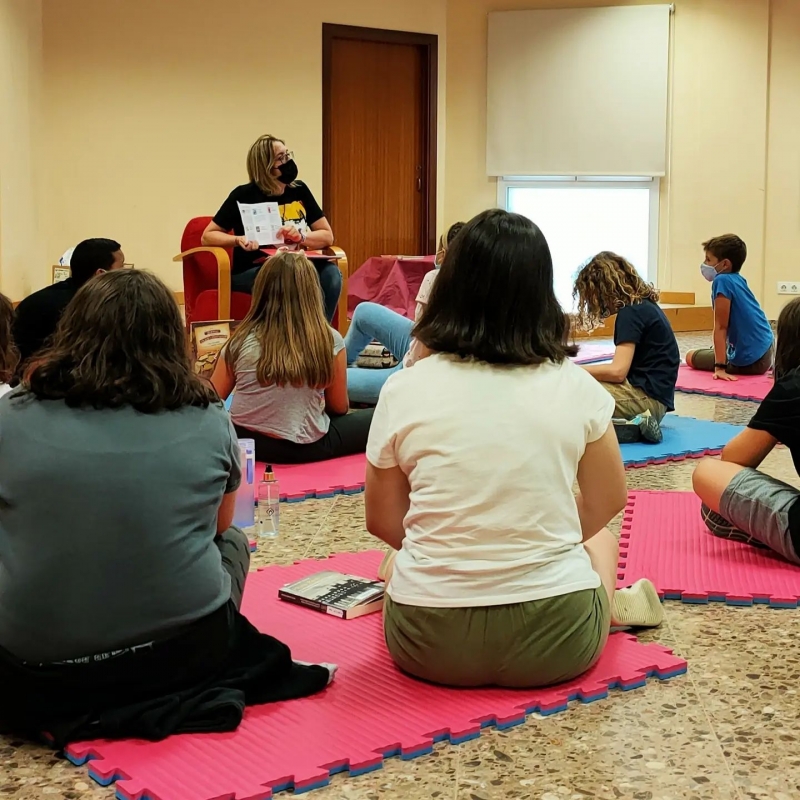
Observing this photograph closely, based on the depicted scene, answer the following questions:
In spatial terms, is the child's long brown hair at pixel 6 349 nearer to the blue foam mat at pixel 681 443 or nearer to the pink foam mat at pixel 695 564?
the pink foam mat at pixel 695 564

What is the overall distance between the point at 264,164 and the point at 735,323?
8.97ft

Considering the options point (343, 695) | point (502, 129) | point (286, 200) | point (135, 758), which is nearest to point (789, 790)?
point (343, 695)

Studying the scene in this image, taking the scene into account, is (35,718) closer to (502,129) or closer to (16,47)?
(16,47)

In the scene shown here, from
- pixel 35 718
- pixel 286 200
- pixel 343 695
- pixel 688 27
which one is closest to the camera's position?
pixel 35 718

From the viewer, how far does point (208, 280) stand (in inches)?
236

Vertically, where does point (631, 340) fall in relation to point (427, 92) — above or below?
below

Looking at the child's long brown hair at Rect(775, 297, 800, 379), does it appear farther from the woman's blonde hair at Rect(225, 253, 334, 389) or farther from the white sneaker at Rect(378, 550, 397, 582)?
the woman's blonde hair at Rect(225, 253, 334, 389)

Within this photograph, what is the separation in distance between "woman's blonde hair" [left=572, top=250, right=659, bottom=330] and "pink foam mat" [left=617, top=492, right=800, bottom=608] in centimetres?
122

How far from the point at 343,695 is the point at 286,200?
4.42 meters

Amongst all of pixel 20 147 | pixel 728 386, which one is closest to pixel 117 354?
pixel 728 386

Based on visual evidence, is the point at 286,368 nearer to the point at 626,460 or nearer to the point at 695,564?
the point at 626,460

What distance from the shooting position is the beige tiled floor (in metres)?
1.67

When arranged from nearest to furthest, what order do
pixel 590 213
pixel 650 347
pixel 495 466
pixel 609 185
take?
1. pixel 495 466
2. pixel 650 347
3. pixel 609 185
4. pixel 590 213

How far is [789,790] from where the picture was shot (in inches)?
66.0
